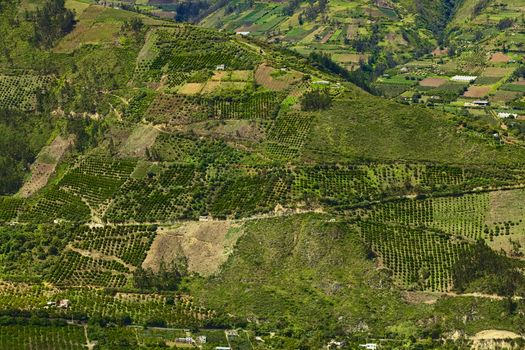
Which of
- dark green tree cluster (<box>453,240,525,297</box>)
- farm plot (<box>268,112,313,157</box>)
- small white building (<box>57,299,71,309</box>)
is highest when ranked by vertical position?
farm plot (<box>268,112,313,157</box>)

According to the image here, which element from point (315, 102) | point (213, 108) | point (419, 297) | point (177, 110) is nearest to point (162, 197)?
point (177, 110)

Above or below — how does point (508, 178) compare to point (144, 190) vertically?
above

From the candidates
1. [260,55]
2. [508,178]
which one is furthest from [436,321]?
[260,55]

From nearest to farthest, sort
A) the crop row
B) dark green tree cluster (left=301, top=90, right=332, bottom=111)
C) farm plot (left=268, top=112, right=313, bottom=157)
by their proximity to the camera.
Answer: farm plot (left=268, top=112, right=313, bottom=157), dark green tree cluster (left=301, top=90, right=332, bottom=111), the crop row

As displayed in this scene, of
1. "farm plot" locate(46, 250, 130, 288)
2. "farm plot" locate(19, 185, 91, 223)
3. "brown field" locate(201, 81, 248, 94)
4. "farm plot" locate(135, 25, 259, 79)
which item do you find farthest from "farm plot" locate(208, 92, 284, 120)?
"farm plot" locate(46, 250, 130, 288)

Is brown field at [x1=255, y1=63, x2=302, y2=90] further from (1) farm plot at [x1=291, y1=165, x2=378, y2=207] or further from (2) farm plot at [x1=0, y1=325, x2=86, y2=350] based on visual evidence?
(2) farm plot at [x1=0, y1=325, x2=86, y2=350]

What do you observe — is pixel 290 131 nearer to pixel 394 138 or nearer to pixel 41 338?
pixel 394 138

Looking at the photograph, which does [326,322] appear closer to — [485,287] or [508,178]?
[485,287]
